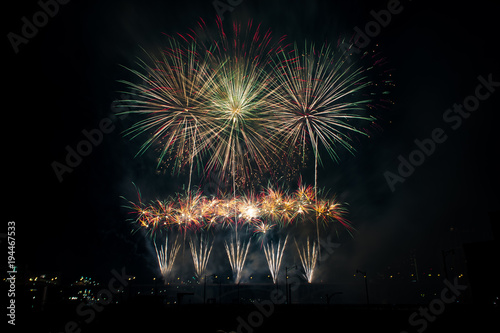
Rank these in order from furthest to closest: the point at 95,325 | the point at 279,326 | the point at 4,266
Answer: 1. the point at 4,266
2. the point at 95,325
3. the point at 279,326

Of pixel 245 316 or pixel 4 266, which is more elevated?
pixel 4 266

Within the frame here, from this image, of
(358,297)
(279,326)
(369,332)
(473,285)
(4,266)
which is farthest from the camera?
(358,297)

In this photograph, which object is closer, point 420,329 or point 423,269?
point 420,329

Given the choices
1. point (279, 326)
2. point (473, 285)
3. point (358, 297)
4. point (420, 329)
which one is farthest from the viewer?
point (358, 297)

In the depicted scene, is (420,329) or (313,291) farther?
(313,291)

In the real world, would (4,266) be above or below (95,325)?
above

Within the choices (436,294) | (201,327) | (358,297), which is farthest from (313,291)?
(201,327)

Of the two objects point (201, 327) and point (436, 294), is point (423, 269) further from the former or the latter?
point (201, 327)

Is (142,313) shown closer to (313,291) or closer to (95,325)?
(95,325)

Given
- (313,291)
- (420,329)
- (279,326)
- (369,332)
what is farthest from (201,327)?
(313,291)
